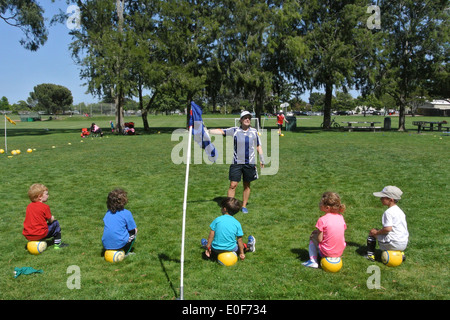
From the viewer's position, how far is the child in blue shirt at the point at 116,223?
211 inches

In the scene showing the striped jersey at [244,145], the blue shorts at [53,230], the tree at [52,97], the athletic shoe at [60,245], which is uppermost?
the tree at [52,97]

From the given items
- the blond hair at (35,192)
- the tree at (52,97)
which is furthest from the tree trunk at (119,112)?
the tree at (52,97)

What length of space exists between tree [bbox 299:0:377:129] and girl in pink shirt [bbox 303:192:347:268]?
28.9 metres

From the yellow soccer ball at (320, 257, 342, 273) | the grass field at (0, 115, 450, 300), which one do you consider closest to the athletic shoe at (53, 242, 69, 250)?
the grass field at (0, 115, 450, 300)

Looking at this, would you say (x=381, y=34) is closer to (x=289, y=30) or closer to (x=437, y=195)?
(x=289, y=30)

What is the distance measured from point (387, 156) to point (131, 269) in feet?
44.2

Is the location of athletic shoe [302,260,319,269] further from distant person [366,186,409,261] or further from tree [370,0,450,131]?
tree [370,0,450,131]

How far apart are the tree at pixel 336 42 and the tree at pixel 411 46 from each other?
1.83m

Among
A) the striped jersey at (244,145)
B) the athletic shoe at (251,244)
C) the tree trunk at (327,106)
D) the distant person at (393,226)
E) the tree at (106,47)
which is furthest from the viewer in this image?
the tree trunk at (327,106)

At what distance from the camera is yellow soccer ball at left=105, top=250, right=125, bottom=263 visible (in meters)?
5.33

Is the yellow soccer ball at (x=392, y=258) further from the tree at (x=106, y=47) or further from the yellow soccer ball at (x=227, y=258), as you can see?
the tree at (x=106, y=47)

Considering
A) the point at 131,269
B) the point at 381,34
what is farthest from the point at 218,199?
the point at 381,34

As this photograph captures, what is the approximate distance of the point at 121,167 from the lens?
13609 millimetres

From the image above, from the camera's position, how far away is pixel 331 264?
492 centimetres
